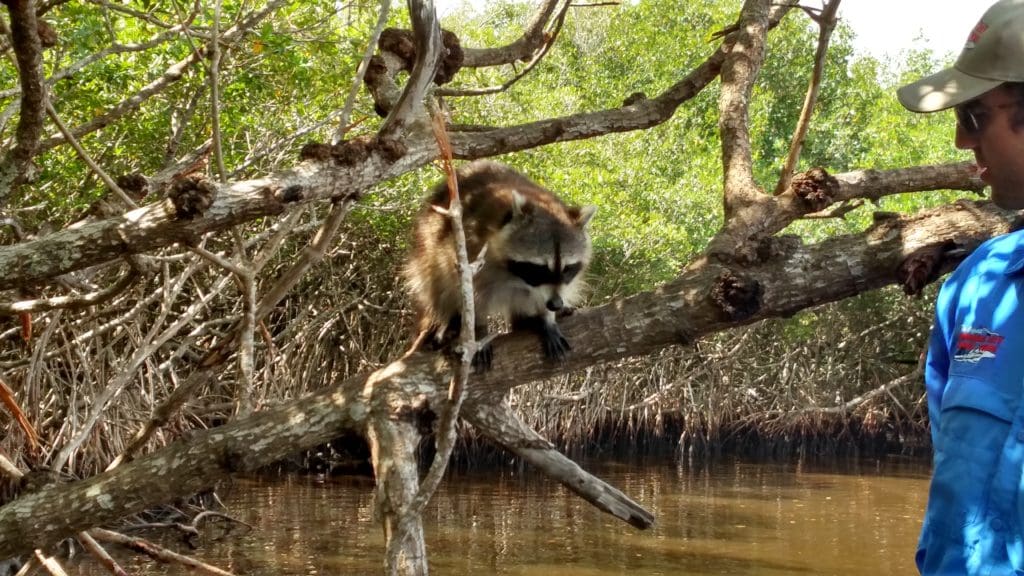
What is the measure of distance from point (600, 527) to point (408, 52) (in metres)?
9.11

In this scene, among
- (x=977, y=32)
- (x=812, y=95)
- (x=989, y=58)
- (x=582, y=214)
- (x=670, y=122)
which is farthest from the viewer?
(x=670, y=122)

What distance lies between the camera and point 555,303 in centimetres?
511

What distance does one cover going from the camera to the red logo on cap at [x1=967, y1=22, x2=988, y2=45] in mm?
2115

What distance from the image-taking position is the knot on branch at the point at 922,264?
3882 mm

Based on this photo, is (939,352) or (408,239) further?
(408,239)

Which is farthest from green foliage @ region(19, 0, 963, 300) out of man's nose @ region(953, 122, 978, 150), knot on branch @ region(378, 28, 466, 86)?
man's nose @ region(953, 122, 978, 150)

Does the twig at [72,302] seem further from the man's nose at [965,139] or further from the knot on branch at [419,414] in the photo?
the man's nose at [965,139]

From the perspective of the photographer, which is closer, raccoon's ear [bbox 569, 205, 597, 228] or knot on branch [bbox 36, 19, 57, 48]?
knot on branch [bbox 36, 19, 57, 48]

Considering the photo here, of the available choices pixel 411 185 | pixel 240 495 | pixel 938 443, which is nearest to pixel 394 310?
pixel 411 185

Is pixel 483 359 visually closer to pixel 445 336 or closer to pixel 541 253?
pixel 445 336

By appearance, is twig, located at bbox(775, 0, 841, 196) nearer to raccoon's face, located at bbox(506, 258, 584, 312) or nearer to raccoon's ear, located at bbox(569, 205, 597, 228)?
raccoon's face, located at bbox(506, 258, 584, 312)

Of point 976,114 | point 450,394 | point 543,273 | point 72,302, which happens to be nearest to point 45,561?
point 72,302

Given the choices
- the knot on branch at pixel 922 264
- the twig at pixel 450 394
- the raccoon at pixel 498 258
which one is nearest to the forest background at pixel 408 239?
the raccoon at pixel 498 258

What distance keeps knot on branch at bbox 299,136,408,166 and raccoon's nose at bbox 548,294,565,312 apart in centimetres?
145
